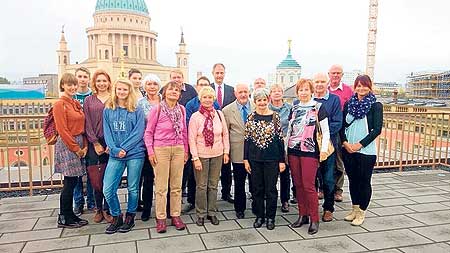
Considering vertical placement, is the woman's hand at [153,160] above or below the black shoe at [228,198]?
above

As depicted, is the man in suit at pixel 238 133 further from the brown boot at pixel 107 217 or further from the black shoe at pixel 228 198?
the brown boot at pixel 107 217

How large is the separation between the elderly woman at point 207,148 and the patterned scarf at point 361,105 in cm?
144

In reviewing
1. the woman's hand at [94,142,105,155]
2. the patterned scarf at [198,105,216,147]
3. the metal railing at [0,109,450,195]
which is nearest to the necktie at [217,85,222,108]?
the patterned scarf at [198,105,216,147]

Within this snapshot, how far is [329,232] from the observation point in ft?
12.7

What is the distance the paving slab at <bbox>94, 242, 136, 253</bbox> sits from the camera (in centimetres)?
333

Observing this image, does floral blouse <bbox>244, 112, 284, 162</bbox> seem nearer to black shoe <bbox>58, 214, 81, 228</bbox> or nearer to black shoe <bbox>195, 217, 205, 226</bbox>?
black shoe <bbox>195, 217, 205, 226</bbox>

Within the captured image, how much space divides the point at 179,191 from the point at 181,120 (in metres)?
0.78

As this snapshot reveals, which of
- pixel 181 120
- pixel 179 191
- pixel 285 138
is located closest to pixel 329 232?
pixel 285 138

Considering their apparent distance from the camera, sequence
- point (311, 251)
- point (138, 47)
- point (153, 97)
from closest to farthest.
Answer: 1. point (311, 251)
2. point (153, 97)
3. point (138, 47)

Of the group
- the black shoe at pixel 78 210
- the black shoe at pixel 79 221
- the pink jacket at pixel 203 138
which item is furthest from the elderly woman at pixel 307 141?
the black shoe at pixel 78 210

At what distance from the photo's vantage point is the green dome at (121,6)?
67812 millimetres

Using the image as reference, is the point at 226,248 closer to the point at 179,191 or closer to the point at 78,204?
the point at 179,191

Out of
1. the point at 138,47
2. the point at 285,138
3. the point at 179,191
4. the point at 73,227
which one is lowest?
the point at 73,227

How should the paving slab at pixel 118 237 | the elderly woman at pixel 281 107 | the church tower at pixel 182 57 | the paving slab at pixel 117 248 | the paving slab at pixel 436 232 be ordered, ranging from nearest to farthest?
the paving slab at pixel 117 248
the paving slab at pixel 118 237
the paving slab at pixel 436 232
the elderly woman at pixel 281 107
the church tower at pixel 182 57
